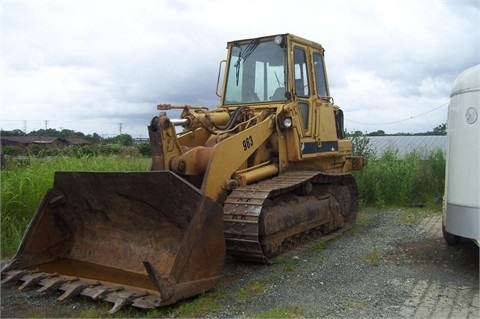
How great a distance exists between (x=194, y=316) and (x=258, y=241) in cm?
133

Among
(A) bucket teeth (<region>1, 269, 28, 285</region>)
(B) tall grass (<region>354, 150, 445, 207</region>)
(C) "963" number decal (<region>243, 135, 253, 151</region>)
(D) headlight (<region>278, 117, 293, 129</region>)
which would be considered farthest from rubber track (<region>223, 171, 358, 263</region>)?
(B) tall grass (<region>354, 150, 445, 207</region>)

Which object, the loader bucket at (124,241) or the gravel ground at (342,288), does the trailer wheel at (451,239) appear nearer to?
the gravel ground at (342,288)

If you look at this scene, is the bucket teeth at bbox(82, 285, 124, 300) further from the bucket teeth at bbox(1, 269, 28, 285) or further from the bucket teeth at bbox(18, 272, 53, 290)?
the bucket teeth at bbox(1, 269, 28, 285)

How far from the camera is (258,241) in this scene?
18.6 feet

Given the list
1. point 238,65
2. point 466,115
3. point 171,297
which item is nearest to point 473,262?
point 466,115

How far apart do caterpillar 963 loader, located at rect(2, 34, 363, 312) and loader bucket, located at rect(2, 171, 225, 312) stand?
0.04 ft

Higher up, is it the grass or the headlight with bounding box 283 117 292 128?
the headlight with bounding box 283 117 292 128

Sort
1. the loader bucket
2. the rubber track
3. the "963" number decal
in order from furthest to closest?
the "963" number decal
the rubber track
the loader bucket

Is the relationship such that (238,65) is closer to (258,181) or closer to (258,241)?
(258,181)

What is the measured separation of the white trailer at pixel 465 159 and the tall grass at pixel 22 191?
5.79 metres

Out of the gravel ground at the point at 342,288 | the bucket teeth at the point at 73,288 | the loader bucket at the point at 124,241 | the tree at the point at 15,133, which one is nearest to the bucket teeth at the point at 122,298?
the loader bucket at the point at 124,241

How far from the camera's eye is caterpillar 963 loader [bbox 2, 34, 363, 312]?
5020mm

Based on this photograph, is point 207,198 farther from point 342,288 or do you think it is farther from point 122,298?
point 342,288

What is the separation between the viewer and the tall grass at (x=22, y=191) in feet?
24.1
